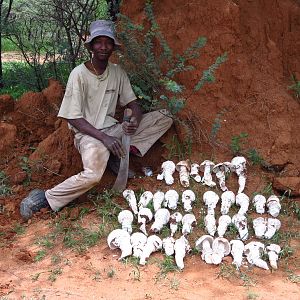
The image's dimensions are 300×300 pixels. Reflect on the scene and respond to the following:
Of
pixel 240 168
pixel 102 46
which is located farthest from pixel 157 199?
pixel 102 46

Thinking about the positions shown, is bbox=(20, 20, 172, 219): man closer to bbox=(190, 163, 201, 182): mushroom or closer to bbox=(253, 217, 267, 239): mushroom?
bbox=(190, 163, 201, 182): mushroom

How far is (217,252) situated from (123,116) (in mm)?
1963

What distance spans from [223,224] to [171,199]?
557mm

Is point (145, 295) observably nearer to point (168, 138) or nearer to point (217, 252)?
point (217, 252)

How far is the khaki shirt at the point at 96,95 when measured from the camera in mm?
4910

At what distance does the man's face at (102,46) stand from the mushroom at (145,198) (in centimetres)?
131

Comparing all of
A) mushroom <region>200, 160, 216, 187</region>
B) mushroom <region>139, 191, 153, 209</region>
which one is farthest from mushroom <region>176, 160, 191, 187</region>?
mushroom <region>139, 191, 153, 209</region>

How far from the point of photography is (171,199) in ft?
15.7

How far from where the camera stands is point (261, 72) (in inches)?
217

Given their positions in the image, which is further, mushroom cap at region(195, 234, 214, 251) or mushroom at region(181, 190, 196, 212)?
mushroom at region(181, 190, 196, 212)

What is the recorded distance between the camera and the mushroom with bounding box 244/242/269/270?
4.06m

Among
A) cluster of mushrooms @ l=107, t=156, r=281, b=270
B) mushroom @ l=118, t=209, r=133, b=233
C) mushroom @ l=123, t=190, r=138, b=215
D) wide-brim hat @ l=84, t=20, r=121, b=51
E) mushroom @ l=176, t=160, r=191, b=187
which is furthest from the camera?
mushroom @ l=176, t=160, r=191, b=187

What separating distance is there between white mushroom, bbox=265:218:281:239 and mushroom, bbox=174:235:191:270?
0.68 meters

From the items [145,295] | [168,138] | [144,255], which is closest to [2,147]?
[168,138]
